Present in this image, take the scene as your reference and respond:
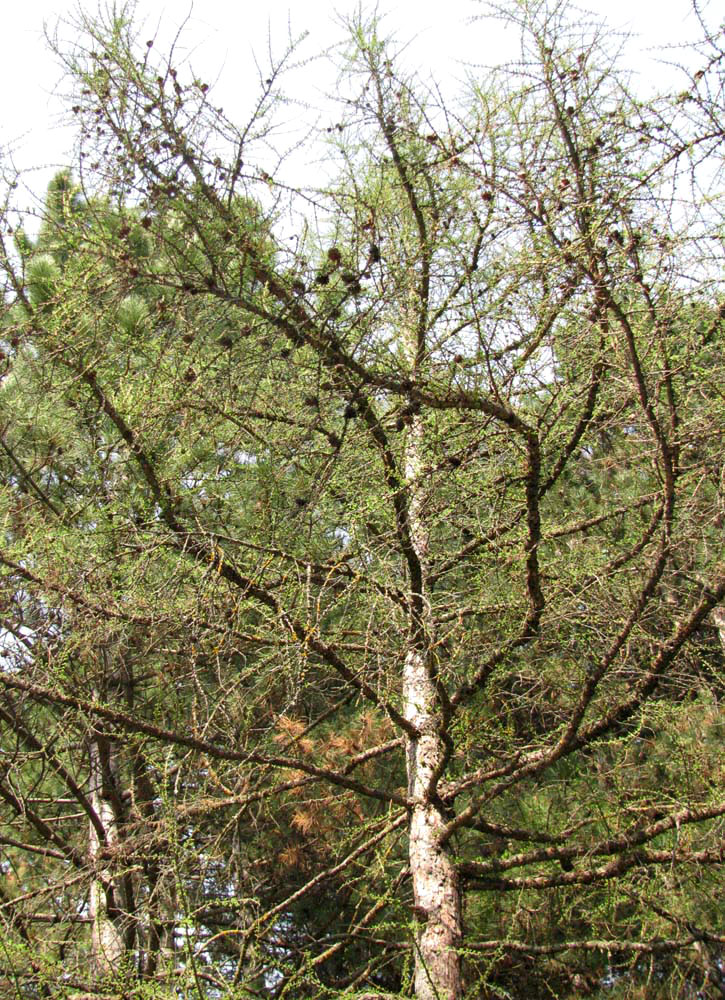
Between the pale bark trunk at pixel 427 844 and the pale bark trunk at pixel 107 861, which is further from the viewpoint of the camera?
the pale bark trunk at pixel 107 861

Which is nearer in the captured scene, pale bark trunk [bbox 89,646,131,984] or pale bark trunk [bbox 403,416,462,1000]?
pale bark trunk [bbox 403,416,462,1000]

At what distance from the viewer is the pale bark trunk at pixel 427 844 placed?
9.82 feet

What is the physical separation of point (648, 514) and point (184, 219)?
8.59 ft

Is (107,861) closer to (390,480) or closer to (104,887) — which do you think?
(104,887)

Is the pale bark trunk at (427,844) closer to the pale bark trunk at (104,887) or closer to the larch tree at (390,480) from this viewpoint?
the larch tree at (390,480)

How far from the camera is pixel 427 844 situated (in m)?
3.36

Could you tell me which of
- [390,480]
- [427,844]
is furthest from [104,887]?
[390,480]

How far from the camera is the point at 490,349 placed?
93.2 inches

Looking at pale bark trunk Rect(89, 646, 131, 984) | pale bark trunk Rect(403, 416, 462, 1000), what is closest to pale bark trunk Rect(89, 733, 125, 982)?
pale bark trunk Rect(89, 646, 131, 984)

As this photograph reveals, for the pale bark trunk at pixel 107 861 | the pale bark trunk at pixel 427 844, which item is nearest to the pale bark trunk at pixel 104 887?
the pale bark trunk at pixel 107 861

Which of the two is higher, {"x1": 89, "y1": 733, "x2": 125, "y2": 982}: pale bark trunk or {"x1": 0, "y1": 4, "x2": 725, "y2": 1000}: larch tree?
{"x1": 0, "y1": 4, "x2": 725, "y2": 1000}: larch tree

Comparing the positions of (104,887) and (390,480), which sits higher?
(390,480)

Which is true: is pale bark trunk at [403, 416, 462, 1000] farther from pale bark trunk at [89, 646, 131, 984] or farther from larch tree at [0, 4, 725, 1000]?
pale bark trunk at [89, 646, 131, 984]

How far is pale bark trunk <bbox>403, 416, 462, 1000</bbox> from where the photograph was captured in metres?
2.99
